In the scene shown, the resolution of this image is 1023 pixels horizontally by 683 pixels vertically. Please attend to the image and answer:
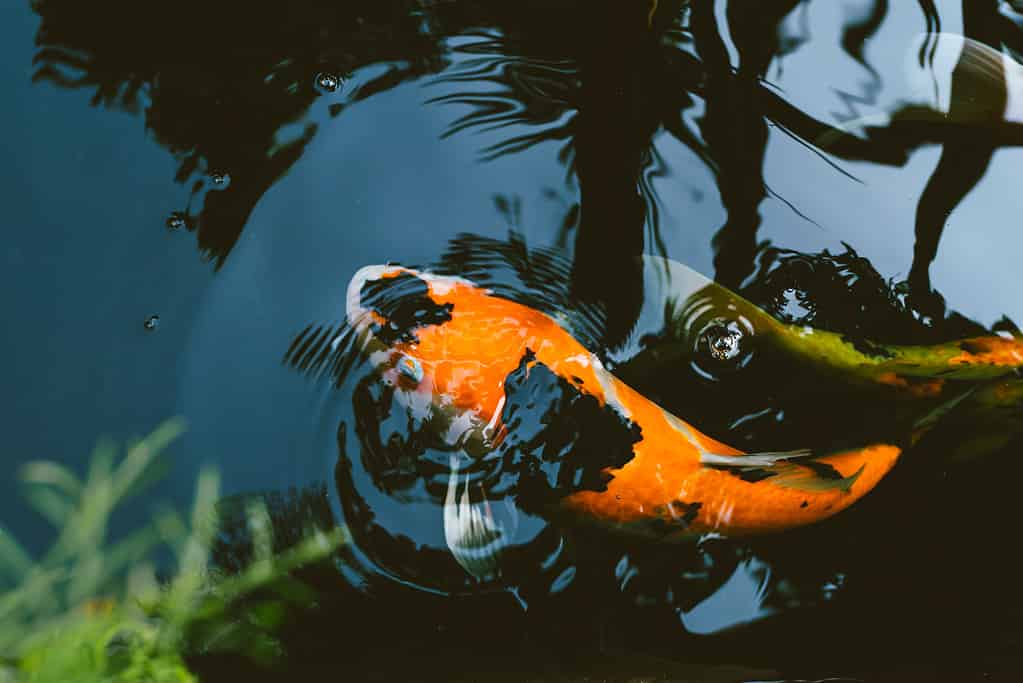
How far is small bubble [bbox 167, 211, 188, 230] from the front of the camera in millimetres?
1941

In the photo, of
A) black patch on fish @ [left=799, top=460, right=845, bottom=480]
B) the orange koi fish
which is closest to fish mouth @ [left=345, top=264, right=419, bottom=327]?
the orange koi fish

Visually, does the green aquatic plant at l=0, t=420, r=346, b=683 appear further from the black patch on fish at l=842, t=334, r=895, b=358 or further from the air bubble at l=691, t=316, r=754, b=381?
the black patch on fish at l=842, t=334, r=895, b=358

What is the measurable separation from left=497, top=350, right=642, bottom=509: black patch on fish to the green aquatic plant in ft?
1.56

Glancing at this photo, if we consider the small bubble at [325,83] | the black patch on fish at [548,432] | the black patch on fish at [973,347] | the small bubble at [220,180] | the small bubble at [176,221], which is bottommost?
the black patch on fish at [548,432]

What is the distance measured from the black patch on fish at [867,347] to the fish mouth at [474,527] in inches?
38.0

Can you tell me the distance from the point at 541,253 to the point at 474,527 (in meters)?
0.72

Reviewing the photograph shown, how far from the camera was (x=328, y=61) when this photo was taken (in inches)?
83.7

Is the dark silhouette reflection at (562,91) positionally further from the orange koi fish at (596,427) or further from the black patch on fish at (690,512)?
the black patch on fish at (690,512)

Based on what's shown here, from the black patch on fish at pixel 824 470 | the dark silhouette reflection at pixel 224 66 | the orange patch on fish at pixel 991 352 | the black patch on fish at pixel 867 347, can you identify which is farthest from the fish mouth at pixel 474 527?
the orange patch on fish at pixel 991 352

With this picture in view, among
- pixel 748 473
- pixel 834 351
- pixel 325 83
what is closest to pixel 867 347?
pixel 834 351

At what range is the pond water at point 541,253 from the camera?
1.85m

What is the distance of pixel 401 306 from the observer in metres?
1.92

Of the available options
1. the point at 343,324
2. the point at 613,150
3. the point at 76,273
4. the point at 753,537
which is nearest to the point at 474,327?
the point at 343,324

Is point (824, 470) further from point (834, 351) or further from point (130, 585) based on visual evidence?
point (130, 585)
